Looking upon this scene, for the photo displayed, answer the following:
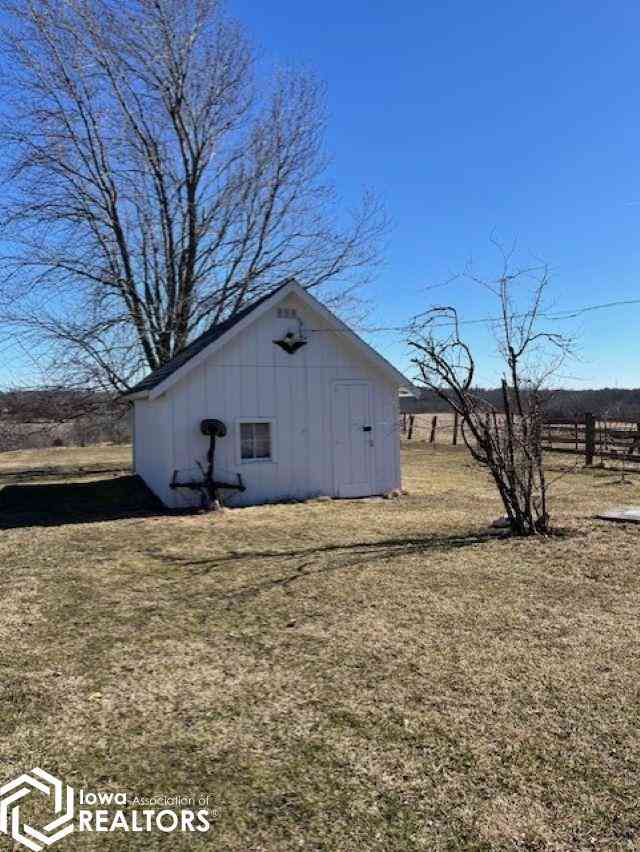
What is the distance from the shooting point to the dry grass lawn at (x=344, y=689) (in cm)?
278

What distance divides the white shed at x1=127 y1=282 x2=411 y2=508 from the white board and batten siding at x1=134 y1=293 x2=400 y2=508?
20 mm

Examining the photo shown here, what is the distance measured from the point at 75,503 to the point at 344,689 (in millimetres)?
9988

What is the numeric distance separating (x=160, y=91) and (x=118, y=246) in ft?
16.1

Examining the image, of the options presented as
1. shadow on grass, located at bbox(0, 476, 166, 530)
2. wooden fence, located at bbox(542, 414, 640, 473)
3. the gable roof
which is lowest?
shadow on grass, located at bbox(0, 476, 166, 530)

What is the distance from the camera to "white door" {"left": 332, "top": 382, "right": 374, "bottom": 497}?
1319 cm

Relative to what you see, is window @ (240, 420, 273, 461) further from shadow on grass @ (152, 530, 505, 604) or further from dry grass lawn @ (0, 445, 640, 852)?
dry grass lawn @ (0, 445, 640, 852)

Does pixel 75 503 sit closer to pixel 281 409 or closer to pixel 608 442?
pixel 281 409

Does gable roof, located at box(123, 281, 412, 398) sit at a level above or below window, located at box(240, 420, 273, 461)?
above

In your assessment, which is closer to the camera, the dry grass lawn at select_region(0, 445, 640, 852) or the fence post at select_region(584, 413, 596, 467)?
the dry grass lawn at select_region(0, 445, 640, 852)

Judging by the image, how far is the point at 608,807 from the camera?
2.78m

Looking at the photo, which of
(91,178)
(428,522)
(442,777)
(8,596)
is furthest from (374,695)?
(91,178)

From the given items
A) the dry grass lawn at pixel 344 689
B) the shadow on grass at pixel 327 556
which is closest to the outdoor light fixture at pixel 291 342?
the shadow on grass at pixel 327 556

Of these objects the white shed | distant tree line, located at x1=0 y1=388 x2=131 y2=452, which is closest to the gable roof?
the white shed

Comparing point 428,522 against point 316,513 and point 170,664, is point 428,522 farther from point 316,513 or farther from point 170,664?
point 170,664
